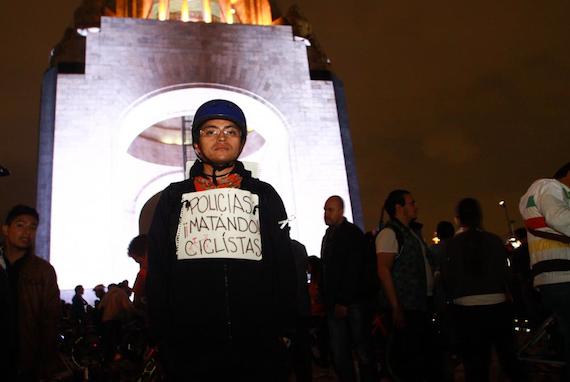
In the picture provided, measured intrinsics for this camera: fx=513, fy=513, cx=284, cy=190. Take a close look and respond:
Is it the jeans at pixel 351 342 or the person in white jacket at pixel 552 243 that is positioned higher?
the person in white jacket at pixel 552 243

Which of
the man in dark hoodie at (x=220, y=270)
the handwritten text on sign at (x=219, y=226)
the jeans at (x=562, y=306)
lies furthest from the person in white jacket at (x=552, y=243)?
the handwritten text on sign at (x=219, y=226)

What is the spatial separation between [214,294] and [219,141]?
2.14 ft

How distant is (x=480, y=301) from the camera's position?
3436mm

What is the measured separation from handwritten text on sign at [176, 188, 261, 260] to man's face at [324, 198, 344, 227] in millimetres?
2121

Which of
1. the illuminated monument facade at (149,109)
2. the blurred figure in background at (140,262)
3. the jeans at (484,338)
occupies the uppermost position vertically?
the illuminated monument facade at (149,109)

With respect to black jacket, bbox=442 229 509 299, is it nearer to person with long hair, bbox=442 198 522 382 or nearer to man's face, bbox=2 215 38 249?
person with long hair, bbox=442 198 522 382

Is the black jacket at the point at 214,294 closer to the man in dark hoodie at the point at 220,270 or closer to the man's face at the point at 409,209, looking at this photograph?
the man in dark hoodie at the point at 220,270

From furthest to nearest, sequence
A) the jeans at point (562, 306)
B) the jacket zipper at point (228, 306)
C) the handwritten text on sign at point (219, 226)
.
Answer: the jeans at point (562, 306), the handwritten text on sign at point (219, 226), the jacket zipper at point (228, 306)

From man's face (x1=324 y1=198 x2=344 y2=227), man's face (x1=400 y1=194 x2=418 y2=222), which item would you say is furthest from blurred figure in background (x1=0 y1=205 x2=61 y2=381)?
man's face (x1=400 y1=194 x2=418 y2=222)

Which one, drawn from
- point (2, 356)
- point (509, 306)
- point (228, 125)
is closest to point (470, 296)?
point (509, 306)

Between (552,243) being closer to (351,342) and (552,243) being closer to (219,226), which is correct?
(351,342)

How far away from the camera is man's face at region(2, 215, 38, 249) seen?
324 centimetres

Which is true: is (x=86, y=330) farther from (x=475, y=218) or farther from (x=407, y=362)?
(x=475, y=218)

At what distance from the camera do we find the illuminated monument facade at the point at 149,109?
1082 centimetres
